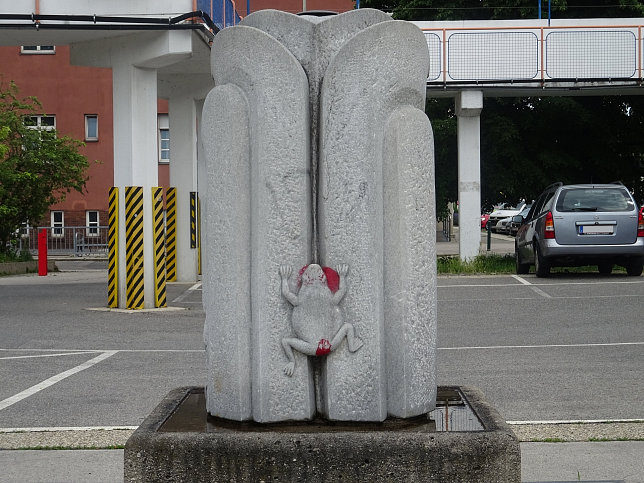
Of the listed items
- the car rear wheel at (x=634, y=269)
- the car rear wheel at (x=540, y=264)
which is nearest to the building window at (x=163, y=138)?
the car rear wheel at (x=540, y=264)

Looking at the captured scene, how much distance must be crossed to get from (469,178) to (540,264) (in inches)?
181

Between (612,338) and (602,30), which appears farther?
(602,30)

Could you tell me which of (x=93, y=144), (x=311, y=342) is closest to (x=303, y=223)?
(x=311, y=342)

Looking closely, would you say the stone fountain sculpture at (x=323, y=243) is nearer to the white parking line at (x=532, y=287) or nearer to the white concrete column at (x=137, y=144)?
the white concrete column at (x=137, y=144)

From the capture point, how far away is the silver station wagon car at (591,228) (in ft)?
68.2

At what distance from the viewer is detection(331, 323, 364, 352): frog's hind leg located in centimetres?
454

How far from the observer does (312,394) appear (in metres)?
4.61

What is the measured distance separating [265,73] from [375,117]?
0.49 m

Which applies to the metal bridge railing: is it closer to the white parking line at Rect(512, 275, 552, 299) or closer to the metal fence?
the white parking line at Rect(512, 275, 552, 299)

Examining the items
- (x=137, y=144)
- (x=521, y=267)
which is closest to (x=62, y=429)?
(x=137, y=144)

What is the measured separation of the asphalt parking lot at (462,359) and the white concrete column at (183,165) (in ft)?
13.5

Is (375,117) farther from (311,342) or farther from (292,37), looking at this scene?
(311,342)

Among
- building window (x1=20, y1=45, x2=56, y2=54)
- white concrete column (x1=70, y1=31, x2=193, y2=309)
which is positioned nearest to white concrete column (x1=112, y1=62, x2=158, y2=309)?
white concrete column (x1=70, y1=31, x2=193, y2=309)

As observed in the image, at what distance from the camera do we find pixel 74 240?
136 feet
